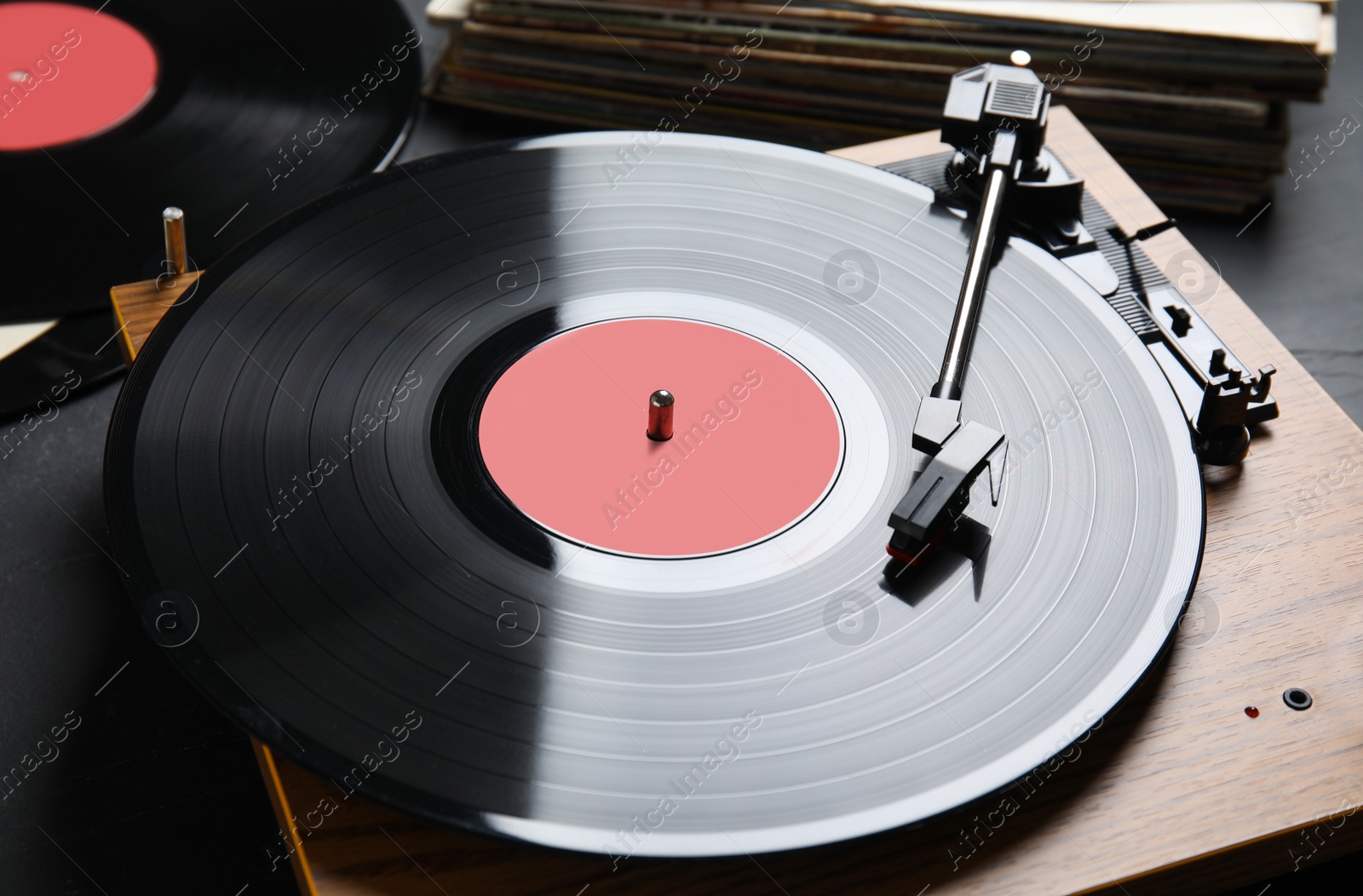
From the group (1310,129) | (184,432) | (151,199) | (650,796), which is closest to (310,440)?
(184,432)

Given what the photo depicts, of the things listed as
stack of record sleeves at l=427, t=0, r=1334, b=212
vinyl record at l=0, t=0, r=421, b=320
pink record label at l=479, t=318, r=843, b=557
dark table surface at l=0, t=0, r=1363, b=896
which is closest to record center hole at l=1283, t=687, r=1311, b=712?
dark table surface at l=0, t=0, r=1363, b=896

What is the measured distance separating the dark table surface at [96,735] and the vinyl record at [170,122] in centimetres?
22

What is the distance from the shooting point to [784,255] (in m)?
1.42

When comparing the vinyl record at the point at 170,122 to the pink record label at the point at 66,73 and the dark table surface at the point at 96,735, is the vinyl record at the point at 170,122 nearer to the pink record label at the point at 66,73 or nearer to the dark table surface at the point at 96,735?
the pink record label at the point at 66,73

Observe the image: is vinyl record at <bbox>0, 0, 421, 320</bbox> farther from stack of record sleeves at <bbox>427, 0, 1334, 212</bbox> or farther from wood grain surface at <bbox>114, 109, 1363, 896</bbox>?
wood grain surface at <bbox>114, 109, 1363, 896</bbox>

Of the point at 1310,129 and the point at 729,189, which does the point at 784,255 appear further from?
the point at 1310,129

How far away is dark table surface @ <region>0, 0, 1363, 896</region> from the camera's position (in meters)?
1.15

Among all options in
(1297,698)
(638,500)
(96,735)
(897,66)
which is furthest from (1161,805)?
(897,66)

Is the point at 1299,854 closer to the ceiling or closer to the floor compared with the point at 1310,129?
closer to the floor

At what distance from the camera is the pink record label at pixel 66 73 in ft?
5.90

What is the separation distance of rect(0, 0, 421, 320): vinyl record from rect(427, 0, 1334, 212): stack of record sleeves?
0.21 metres

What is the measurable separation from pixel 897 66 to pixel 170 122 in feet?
3.43

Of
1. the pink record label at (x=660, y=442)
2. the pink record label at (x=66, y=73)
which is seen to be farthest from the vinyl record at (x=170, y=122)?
the pink record label at (x=660, y=442)

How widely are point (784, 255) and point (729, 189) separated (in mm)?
116
